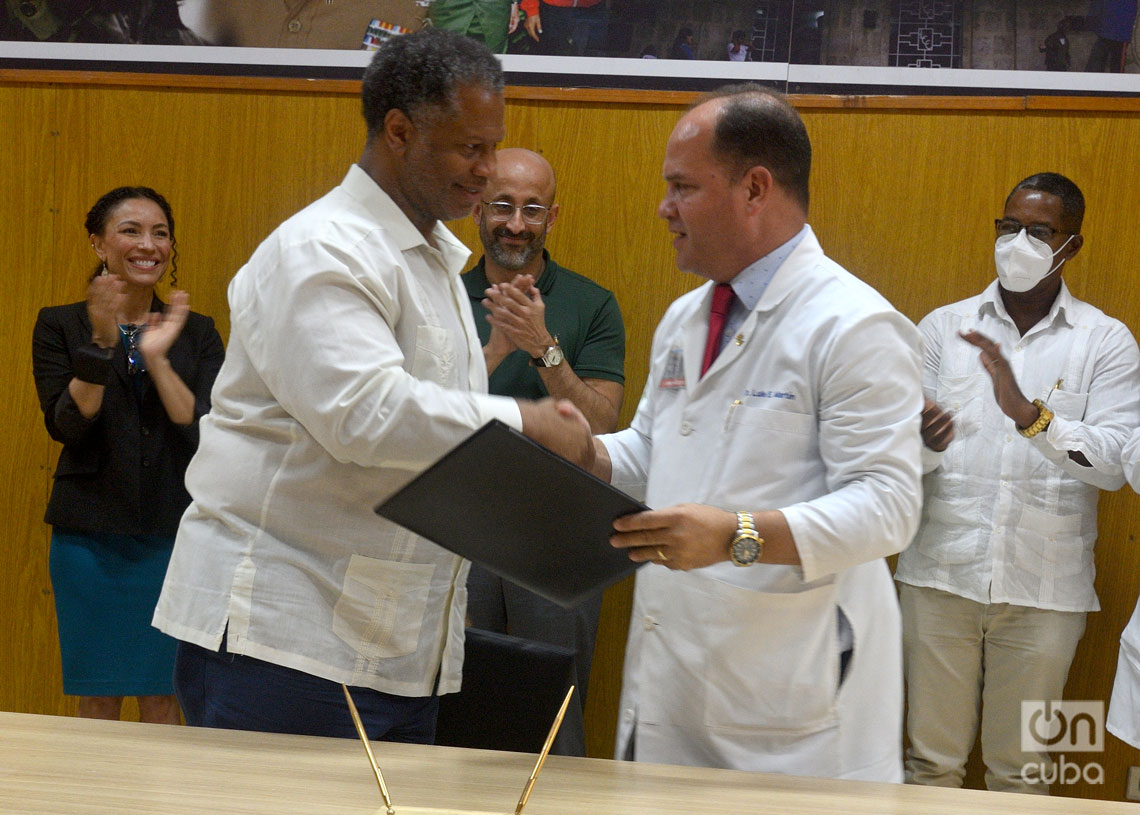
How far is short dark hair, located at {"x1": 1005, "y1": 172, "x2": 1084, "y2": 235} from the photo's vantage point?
3248 mm

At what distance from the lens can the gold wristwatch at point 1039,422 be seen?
9.93 ft

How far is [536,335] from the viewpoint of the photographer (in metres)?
2.91

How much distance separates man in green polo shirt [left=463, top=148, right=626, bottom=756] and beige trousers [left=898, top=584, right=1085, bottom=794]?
1.00m

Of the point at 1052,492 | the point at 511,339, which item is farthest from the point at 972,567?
the point at 511,339

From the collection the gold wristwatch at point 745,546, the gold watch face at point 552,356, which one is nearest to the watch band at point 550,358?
the gold watch face at point 552,356

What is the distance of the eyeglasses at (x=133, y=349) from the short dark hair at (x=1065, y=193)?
105 inches

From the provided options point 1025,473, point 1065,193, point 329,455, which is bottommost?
point 1025,473

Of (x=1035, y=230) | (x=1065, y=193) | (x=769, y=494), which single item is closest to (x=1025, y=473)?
(x=1035, y=230)

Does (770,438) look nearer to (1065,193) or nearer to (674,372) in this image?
(674,372)

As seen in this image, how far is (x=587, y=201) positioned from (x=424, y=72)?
1848 mm

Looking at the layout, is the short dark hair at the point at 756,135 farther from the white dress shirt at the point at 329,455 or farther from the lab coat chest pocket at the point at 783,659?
the lab coat chest pocket at the point at 783,659

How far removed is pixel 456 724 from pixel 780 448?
38.5 inches

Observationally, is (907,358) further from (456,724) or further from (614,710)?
(614,710)

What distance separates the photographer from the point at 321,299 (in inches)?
62.4
